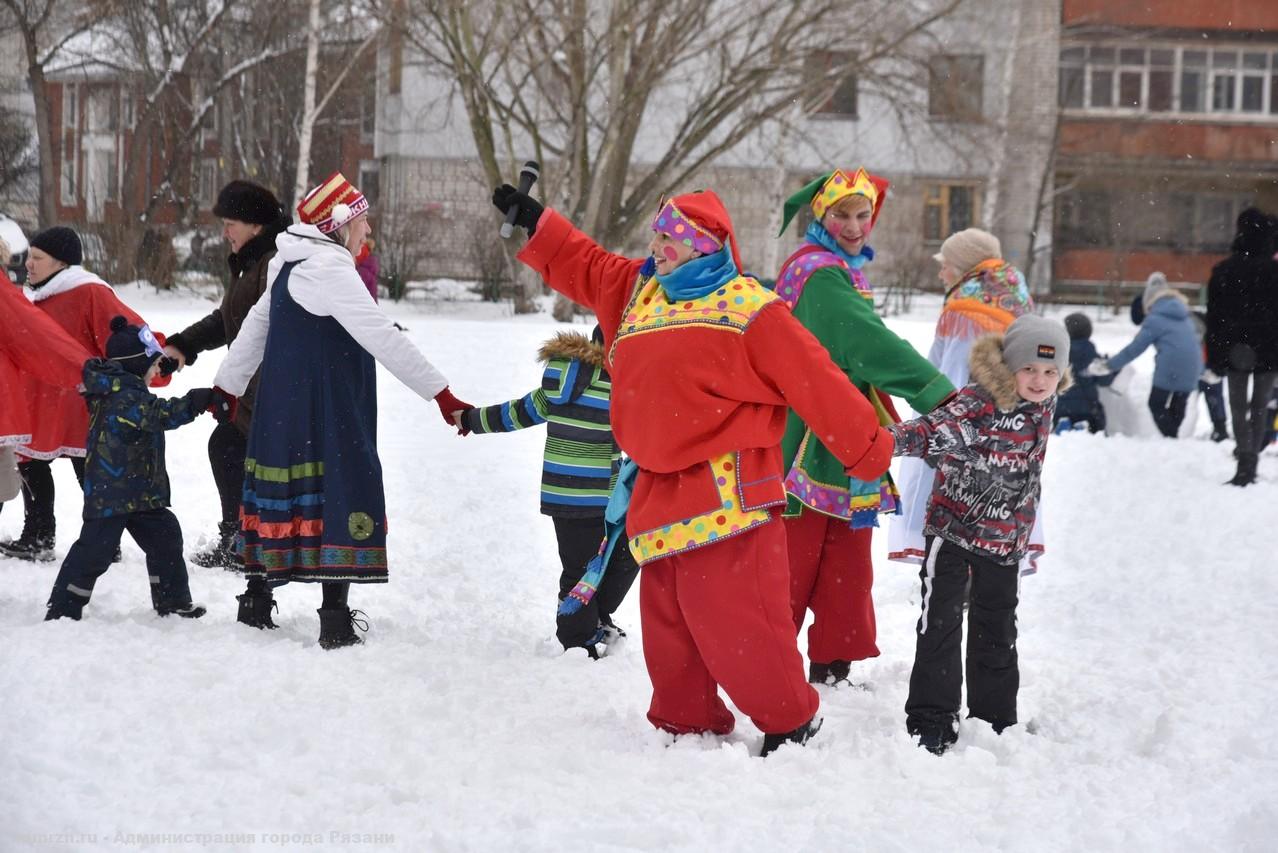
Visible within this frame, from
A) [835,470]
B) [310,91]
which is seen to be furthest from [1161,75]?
[835,470]

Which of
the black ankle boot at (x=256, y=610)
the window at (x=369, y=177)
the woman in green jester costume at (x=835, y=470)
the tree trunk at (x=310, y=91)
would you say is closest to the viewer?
the woman in green jester costume at (x=835, y=470)

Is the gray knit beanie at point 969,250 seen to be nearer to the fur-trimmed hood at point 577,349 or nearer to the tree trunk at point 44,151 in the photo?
the fur-trimmed hood at point 577,349

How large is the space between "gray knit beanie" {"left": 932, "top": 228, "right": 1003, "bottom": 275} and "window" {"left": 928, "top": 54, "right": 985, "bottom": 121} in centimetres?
1707

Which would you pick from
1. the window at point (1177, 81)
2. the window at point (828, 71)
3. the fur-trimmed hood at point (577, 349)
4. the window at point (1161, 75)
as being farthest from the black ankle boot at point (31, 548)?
the window at point (1161, 75)

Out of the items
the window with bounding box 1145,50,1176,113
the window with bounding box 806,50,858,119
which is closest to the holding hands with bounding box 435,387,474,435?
the window with bounding box 806,50,858,119

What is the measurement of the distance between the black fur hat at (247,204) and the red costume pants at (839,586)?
8.95ft

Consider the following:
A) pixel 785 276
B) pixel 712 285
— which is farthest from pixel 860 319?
pixel 712 285

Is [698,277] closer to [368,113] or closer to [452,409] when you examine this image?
[452,409]

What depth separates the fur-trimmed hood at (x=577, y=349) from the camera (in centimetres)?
537

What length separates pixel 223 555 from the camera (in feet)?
22.0

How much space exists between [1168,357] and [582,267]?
9145 millimetres

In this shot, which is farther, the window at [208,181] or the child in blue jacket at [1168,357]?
the window at [208,181]

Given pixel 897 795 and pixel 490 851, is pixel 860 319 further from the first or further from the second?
pixel 490 851

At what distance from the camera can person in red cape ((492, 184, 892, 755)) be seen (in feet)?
13.5
